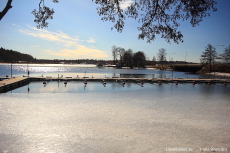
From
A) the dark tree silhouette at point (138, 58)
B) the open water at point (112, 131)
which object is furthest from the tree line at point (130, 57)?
the open water at point (112, 131)

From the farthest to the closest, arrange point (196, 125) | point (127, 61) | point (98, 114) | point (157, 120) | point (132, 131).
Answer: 1. point (127, 61)
2. point (98, 114)
3. point (157, 120)
4. point (196, 125)
5. point (132, 131)

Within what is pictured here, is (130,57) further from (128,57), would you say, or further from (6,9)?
(6,9)

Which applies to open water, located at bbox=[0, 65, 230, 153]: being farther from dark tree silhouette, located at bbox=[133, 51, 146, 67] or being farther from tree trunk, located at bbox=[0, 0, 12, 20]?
dark tree silhouette, located at bbox=[133, 51, 146, 67]

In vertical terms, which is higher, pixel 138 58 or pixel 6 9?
pixel 138 58

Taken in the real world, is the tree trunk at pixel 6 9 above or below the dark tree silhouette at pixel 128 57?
below

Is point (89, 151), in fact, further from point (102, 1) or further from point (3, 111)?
point (3, 111)

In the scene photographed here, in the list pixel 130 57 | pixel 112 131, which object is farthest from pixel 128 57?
pixel 112 131

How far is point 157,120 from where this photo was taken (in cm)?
810

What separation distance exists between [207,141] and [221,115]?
412 centimetres

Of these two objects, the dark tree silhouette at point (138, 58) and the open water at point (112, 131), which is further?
the dark tree silhouette at point (138, 58)

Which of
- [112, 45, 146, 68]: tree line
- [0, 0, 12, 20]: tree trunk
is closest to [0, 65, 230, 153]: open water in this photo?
[0, 0, 12, 20]: tree trunk

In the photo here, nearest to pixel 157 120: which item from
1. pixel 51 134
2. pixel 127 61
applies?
pixel 51 134

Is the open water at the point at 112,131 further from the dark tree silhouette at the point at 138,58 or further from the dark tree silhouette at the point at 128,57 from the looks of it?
the dark tree silhouette at the point at 138,58

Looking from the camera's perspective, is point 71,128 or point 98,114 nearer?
point 71,128
